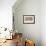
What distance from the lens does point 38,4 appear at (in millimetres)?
5562

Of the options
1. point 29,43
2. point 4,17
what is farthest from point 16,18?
point 29,43

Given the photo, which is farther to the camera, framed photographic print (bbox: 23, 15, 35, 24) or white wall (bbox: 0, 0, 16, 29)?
framed photographic print (bbox: 23, 15, 35, 24)

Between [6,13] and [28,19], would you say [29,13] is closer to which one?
[28,19]

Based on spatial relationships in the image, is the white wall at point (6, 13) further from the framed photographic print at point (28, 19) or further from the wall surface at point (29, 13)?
the framed photographic print at point (28, 19)

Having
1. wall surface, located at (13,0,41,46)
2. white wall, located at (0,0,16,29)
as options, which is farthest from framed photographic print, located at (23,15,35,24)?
white wall, located at (0,0,16,29)

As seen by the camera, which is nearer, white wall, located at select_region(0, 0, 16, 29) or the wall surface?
white wall, located at select_region(0, 0, 16, 29)

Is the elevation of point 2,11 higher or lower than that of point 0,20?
higher

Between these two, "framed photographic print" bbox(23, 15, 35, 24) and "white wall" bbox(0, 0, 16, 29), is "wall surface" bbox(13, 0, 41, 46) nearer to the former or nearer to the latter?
"framed photographic print" bbox(23, 15, 35, 24)

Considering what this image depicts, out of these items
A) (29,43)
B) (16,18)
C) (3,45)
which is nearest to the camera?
(3,45)

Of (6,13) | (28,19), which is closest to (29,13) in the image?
(28,19)

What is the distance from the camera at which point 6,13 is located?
4.35 meters

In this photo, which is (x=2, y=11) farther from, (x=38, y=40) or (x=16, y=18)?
(x=38, y=40)

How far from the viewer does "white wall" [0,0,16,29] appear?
431 cm

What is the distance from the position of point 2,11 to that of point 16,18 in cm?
132
